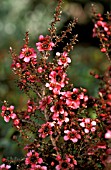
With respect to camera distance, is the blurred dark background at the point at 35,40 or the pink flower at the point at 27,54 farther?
the blurred dark background at the point at 35,40

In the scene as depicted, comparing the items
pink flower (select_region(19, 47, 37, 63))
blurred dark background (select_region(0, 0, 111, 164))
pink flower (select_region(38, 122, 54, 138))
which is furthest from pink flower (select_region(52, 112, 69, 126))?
blurred dark background (select_region(0, 0, 111, 164))

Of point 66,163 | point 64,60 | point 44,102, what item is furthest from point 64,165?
point 64,60

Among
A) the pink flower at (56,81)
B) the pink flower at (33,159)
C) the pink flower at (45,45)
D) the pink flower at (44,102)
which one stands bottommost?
the pink flower at (33,159)

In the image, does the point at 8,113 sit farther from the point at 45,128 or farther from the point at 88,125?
the point at 88,125

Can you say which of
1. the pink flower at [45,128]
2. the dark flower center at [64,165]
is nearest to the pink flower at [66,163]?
the dark flower center at [64,165]

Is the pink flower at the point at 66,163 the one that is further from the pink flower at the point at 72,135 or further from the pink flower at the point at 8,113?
the pink flower at the point at 8,113

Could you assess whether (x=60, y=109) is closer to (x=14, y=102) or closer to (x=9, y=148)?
(x=9, y=148)

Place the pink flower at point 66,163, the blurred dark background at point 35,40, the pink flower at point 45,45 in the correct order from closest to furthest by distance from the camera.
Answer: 1. the pink flower at point 66,163
2. the pink flower at point 45,45
3. the blurred dark background at point 35,40

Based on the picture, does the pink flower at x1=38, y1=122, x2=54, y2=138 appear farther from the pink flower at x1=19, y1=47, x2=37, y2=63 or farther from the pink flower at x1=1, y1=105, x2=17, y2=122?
the pink flower at x1=19, y1=47, x2=37, y2=63
